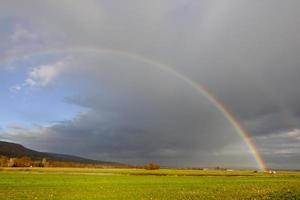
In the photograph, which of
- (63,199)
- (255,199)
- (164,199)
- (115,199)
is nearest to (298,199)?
(255,199)

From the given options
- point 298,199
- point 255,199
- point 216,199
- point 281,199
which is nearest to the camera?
point 298,199

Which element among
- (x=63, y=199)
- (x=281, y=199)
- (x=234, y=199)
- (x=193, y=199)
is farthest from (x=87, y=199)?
(x=281, y=199)

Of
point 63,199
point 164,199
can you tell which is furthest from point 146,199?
point 63,199

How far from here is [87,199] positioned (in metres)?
34.5

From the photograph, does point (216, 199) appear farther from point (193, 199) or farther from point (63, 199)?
point (63, 199)

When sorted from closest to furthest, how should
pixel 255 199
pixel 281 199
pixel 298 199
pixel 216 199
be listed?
pixel 298 199 < pixel 281 199 < pixel 255 199 < pixel 216 199

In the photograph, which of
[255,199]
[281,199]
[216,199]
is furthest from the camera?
[216,199]

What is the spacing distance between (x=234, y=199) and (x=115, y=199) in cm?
1033

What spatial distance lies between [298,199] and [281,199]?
1.98 meters

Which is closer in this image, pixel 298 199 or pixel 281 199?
pixel 298 199

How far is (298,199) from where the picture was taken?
2683cm

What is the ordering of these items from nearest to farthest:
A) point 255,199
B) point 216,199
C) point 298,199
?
point 298,199 < point 255,199 < point 216,199

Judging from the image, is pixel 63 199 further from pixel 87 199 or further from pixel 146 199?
pixel 146 199

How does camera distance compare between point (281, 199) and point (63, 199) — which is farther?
point (63, 199)
